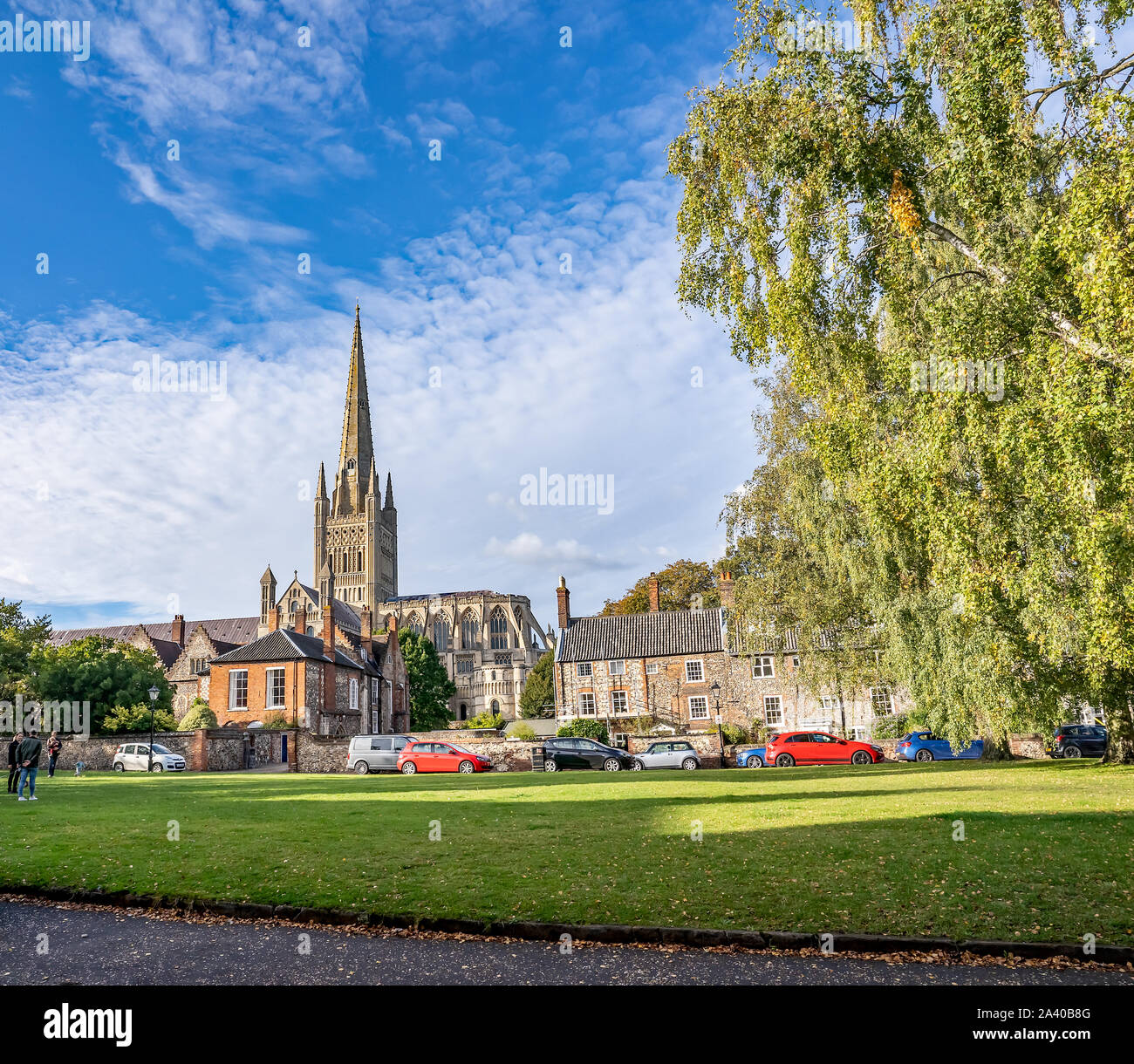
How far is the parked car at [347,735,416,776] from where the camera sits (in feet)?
113

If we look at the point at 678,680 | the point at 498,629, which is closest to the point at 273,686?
the point at 678,680

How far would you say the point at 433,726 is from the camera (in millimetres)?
75375

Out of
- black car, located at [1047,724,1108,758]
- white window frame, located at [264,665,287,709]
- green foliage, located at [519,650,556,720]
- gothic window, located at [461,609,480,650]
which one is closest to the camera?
black car, located at [1047,724,1108,758]

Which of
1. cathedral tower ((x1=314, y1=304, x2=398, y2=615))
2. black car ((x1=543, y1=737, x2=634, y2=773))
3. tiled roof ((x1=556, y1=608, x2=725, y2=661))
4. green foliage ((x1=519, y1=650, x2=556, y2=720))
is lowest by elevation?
green foliage ((x1=519, y1=650, x2=556, y2=720))

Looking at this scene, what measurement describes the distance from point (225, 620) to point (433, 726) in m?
33.9

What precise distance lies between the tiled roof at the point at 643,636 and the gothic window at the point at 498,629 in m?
Result: 77.2

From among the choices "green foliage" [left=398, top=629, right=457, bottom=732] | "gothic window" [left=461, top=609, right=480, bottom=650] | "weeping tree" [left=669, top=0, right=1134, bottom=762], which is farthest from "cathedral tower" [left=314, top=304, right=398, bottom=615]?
"weeping tree" [left=669, top=0, right=1134, bottom=762]

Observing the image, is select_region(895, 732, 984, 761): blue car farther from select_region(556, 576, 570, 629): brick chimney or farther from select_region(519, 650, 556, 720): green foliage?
select_region(519, 650, 556, 720): green foliage

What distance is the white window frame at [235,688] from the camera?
4738cm

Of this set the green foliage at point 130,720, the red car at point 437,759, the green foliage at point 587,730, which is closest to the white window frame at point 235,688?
the green foliage at point 130,720

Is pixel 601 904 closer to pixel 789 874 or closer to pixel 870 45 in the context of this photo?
pixel 789 874

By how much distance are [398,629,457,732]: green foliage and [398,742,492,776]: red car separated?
127 feet

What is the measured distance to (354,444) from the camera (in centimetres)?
14862

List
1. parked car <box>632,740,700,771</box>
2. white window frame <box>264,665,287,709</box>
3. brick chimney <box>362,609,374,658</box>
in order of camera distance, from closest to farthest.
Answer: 1. parked car <box>632,740,700,771</box>
2. white window frame <box>264,665,287,709</box>
3. brick chimney <box>362,609,374,658</box>
